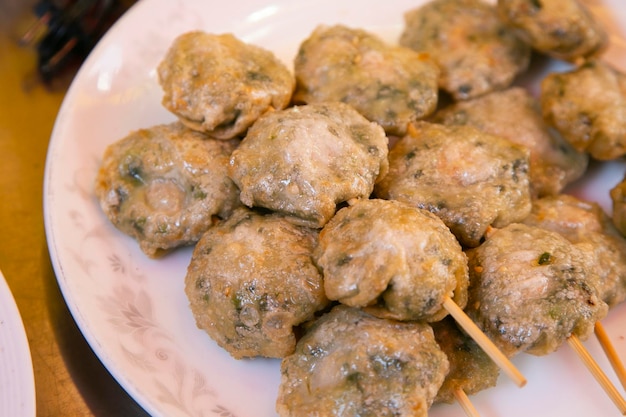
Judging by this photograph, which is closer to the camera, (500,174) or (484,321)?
(484,321)

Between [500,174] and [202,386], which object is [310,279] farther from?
[500,174]

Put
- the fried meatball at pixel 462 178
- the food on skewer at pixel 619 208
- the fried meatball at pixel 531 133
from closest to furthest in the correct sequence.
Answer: the fried meatball at pixel 462 178 → the food on skewer at pixel 619 208 → the fried meatball at pixel 531 133

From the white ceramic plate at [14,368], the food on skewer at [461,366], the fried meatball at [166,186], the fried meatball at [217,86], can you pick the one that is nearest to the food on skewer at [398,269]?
the food on skewer at [461,366]

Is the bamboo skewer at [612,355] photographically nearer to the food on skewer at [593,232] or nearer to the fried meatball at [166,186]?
the food on skewer at [593,232]

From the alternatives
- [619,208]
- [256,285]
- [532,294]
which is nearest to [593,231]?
[619,208]

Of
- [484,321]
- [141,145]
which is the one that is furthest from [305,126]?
[484,321]

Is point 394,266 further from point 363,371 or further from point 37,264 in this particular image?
point 37,264
